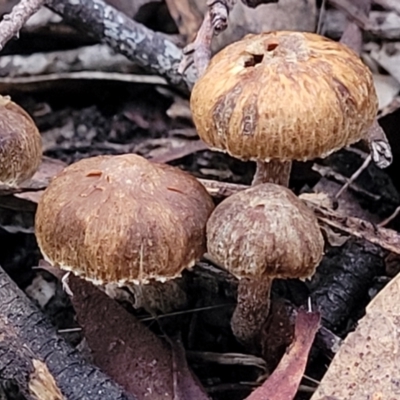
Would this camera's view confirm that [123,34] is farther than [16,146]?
Yes

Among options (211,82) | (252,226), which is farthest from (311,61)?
(252,226)

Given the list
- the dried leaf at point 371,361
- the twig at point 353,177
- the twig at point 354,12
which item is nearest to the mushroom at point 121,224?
the dried leaf at point 371,361

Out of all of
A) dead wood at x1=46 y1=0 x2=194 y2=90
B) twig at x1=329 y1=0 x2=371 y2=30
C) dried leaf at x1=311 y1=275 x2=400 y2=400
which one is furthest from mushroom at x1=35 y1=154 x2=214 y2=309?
twig at x1=329 y1=0 x2=371 y2=30

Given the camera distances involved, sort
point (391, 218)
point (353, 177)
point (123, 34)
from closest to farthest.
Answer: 1. point (391, 218)
2. point (353, 177)
3. point (123, 34)

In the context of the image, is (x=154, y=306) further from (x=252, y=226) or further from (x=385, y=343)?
(x=385, y=343)

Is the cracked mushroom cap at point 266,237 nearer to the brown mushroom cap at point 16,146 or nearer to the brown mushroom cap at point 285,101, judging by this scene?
the brown mushroom cap at point 285,101

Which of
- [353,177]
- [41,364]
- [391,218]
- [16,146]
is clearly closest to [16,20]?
[16,146]

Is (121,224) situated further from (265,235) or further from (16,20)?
(16,20)
